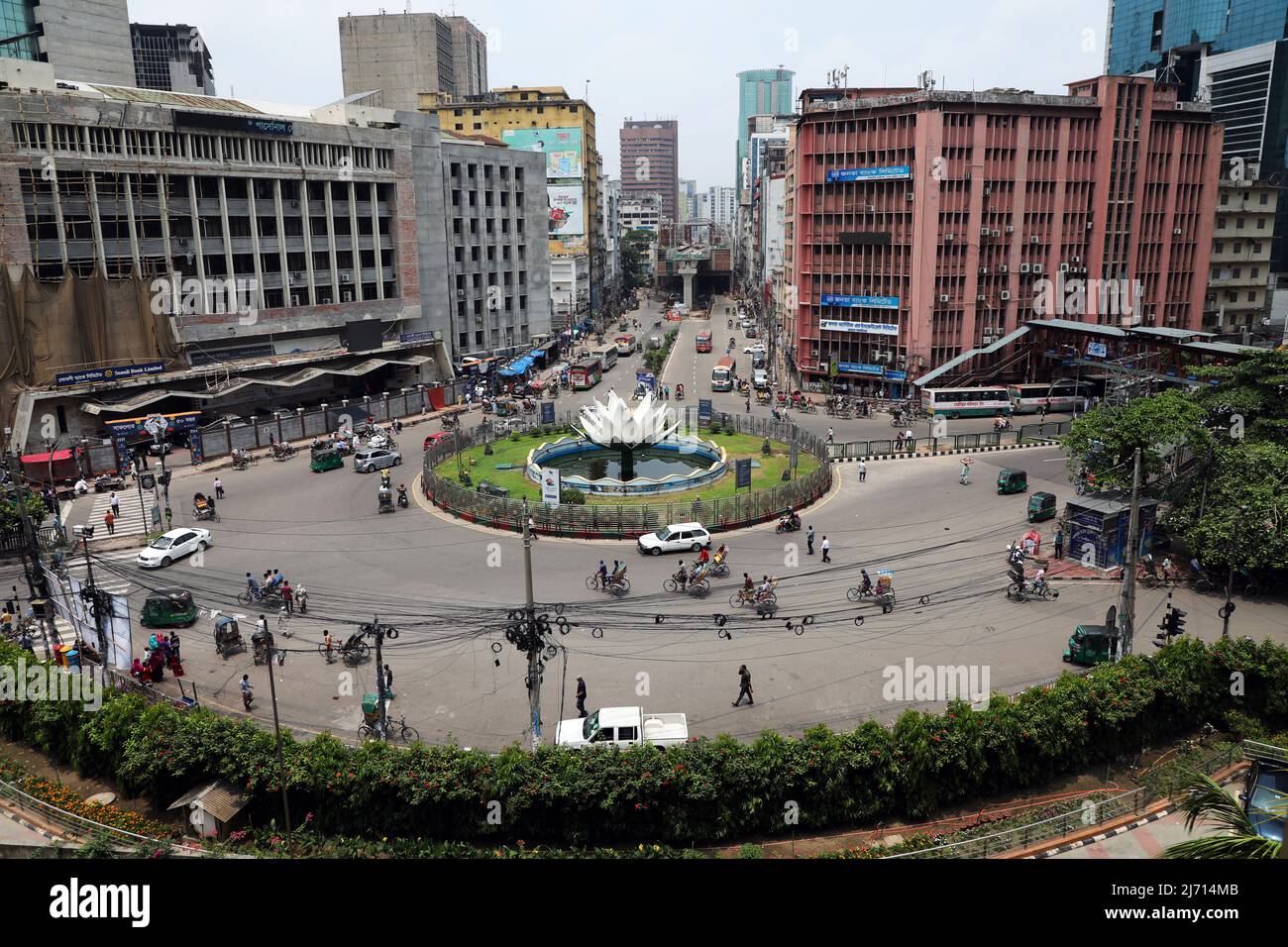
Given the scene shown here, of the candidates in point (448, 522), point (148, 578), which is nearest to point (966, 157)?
point (448, 522)

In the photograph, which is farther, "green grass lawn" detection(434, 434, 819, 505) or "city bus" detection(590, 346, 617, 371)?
"city bus" detection(590, 346, 617, 371)

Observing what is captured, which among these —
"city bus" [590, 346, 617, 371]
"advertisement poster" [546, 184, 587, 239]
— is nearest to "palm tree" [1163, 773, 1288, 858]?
"city bus" [590, 346, 617, 371]

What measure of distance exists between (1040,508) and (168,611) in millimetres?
36834

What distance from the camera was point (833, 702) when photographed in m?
25.8

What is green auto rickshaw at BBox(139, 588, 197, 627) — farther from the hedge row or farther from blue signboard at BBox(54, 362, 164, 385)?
blue signboard at BBox(54, 362, 164, 385)

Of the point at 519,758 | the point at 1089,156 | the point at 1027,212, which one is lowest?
the point at 519,758

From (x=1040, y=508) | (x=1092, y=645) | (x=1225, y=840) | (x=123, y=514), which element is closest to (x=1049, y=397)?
(x=1040, y=508)

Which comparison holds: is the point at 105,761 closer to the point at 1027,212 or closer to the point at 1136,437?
the point at 1136,437

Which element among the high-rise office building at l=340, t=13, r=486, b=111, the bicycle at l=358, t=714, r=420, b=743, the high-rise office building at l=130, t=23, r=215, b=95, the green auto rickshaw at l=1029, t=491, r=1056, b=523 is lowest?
the bicycle at l=358, t=714, r=420, b=743

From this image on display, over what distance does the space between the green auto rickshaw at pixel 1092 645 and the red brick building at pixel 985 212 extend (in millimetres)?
47170

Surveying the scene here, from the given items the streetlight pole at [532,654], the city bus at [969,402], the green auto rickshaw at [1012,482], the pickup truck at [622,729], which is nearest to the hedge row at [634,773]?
the streetlight pole at [532,654]

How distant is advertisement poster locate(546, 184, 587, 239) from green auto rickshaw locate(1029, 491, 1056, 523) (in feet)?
296

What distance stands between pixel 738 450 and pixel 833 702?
30152mm

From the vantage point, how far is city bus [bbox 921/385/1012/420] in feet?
220
